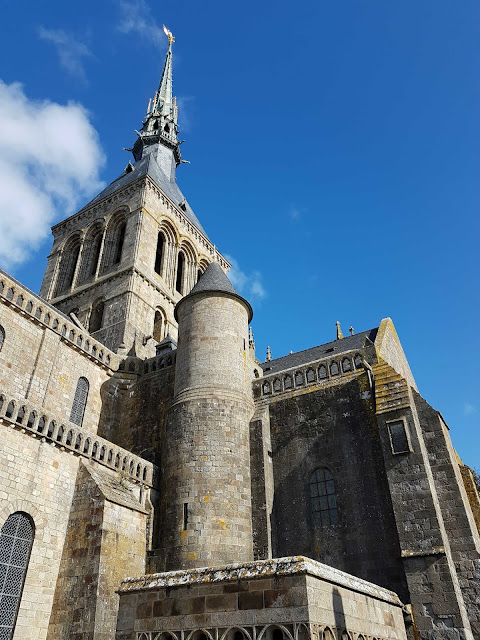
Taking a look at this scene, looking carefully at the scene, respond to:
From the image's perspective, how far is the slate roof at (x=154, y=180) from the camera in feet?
108

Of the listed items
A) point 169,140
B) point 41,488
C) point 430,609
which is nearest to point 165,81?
point 169,140

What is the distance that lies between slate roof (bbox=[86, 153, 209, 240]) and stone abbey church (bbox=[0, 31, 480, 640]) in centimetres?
1571

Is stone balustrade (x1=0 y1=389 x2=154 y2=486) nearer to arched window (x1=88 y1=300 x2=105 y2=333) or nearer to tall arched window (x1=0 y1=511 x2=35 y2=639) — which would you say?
tall arched window (x1=0 y1=511 x2=35 y2=639)

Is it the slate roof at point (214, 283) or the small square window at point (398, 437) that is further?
the slate roof at point (214, 283)

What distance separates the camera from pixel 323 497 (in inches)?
540

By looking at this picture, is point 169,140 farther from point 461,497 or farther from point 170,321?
point 461,497

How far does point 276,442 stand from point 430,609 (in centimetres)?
607

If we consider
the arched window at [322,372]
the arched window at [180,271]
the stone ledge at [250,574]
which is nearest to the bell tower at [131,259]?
the arched window at [180,271]

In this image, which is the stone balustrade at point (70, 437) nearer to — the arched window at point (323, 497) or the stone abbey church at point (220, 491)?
the stone abbey church at point (220, 491)

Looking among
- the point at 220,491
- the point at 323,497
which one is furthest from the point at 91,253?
the point at 323,497

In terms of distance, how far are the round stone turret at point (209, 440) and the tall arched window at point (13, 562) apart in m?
3.48

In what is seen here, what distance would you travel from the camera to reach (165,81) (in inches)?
1923

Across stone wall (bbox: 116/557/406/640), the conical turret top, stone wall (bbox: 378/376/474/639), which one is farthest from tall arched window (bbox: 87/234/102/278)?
stone wall (bbox: 116/557/406/640)

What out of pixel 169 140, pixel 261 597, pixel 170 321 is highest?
pixel 169 140
